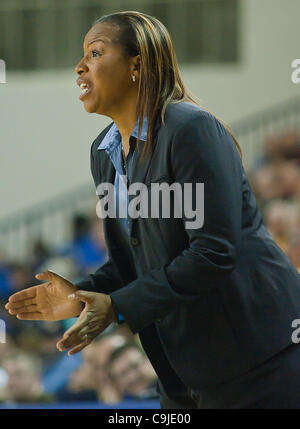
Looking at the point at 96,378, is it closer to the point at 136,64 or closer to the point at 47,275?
the point at 47,275

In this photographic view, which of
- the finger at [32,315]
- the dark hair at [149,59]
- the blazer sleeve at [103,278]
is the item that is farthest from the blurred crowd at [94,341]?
the dark hair at [149,59]

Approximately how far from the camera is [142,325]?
5.09 feet

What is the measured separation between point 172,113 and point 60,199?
19.0 feet

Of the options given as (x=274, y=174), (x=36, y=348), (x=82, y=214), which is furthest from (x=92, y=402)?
(x=82, y=214)

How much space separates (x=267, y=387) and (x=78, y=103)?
230 inches

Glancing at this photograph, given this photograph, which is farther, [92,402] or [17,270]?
[17,270]

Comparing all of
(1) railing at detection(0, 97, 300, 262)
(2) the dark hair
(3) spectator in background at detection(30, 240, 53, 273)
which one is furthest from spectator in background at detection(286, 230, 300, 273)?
(1) railing at detection(0, 97, 300, 262)

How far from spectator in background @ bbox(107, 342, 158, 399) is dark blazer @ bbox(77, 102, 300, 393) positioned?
2.15 metres

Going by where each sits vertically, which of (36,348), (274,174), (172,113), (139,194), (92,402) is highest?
(172,113)

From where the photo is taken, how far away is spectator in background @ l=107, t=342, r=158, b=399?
12.6 feet

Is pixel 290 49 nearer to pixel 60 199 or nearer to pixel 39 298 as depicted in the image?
Result: pixel 60 199

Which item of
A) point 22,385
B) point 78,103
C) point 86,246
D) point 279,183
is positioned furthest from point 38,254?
point 22,385

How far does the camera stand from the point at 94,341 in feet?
14.4

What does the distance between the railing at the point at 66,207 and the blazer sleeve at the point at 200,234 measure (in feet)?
17.9
